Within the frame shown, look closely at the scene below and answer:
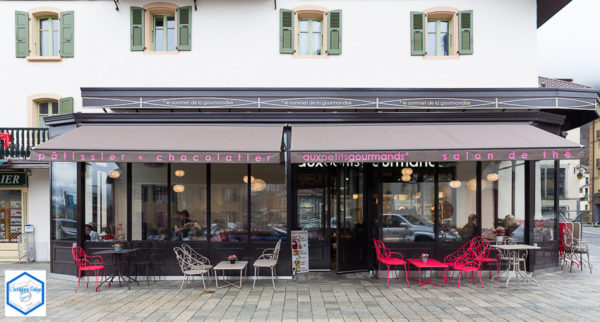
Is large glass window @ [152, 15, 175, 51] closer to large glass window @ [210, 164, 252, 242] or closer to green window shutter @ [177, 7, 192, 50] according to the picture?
green window shutter @ [177, 7, 192, 50]

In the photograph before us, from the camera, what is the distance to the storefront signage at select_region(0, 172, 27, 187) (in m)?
10.8

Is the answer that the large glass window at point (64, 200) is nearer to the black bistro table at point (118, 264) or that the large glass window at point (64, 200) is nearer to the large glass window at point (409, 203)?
the black bistro table at point (118, 264)

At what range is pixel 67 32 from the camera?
9.88 meters

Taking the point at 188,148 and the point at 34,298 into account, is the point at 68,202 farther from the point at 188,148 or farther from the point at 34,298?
the point at 34,298

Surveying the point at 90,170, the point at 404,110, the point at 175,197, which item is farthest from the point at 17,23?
the point at 404,110

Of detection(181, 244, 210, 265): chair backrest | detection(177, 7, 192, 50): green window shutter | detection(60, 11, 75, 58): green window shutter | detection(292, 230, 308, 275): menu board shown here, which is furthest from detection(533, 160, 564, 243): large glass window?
detection(60, 11, 75, 58): green window shutter

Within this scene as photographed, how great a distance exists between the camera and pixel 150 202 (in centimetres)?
885

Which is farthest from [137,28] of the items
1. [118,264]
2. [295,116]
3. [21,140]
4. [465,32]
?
[465,32]

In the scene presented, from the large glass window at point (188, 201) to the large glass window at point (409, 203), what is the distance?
488 centimetres

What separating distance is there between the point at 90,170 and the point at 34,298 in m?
5.66

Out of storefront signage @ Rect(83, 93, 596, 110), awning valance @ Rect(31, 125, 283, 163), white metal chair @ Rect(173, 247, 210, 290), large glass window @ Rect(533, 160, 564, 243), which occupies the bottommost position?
white metal chair @ Rect(173, 247, 210, 290)

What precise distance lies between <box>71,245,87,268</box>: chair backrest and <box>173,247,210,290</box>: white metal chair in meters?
2.22

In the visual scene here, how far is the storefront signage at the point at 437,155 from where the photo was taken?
714 centimetres

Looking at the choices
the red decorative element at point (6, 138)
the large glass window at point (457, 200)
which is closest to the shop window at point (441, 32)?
the large glass window at point (457, 200)
